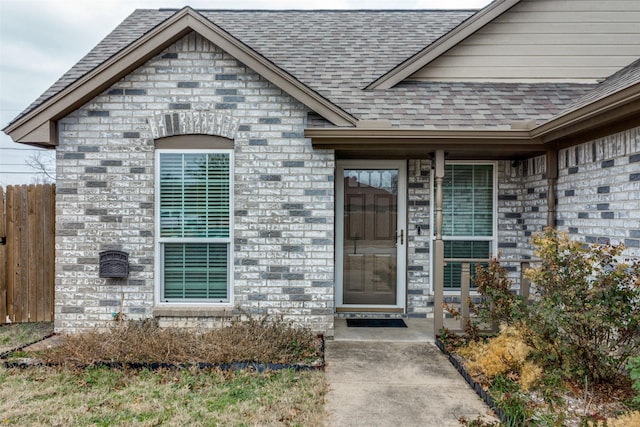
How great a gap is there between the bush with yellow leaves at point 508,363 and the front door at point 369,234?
2348 mm

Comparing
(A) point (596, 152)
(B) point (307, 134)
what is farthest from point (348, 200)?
(A) point (596, 152)

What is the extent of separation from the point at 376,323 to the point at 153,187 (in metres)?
3.76

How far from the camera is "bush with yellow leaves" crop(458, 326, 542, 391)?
390 centimetres

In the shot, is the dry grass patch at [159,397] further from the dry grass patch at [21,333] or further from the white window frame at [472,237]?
the white window frame at [472,237]

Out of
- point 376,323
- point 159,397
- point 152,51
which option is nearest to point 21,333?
point 159,397

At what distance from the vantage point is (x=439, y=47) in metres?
6.33

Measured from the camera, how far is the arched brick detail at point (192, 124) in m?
5.42

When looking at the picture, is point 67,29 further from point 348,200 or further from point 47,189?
point 348,200

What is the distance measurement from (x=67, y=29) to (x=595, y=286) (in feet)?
119

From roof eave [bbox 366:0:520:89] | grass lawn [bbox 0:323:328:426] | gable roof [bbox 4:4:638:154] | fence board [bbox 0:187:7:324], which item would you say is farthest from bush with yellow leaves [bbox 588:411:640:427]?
fence board [bbox 0:187:7:324]

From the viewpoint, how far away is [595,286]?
12.6 feet

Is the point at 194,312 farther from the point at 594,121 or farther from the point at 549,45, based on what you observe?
the point at 549,45

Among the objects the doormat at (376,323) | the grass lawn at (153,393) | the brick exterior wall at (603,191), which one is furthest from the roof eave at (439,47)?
the grass lawn at (153,393)

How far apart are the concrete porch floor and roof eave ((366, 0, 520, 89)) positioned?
3.67m
